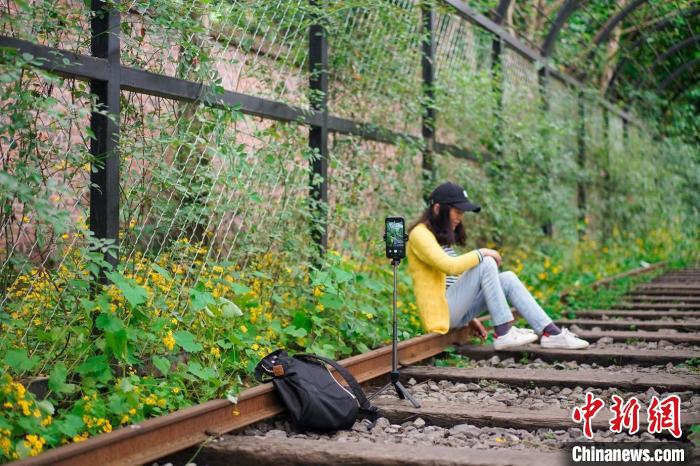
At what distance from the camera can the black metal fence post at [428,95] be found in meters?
8.67

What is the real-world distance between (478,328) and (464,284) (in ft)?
1.70

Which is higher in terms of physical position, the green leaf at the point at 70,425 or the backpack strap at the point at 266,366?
the backpack strap at the point at 266,366

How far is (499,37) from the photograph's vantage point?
11391 millimetres

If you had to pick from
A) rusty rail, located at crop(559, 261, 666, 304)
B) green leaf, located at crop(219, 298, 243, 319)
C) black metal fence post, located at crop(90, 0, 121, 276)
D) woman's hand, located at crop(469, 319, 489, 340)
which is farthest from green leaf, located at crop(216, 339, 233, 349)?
rusty rail, located at crop(559, 261, 666, 304)

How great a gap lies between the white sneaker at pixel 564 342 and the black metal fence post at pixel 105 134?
11.0 feet

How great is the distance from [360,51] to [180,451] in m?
4.65

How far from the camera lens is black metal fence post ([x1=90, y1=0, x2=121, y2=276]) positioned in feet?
14.6

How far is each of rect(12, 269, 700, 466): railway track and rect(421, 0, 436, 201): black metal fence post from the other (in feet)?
8.33

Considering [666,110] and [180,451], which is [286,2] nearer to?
[180,451]

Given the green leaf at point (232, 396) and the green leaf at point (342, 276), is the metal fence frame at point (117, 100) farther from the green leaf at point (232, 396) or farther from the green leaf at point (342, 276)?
the green leaf at point (232, 396)

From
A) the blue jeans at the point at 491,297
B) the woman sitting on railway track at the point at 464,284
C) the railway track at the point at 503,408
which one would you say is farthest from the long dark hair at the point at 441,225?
the railway track at the point at 503,408

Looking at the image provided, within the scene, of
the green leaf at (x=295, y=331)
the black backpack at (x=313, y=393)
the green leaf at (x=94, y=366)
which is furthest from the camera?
the green leaf at (x=295, y=331)

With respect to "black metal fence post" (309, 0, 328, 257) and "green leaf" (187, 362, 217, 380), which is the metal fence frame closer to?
"black metal fence post" (309, 0, 328, 257)

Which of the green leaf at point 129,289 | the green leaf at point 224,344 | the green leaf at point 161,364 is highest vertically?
the green leaf at point 129,289
